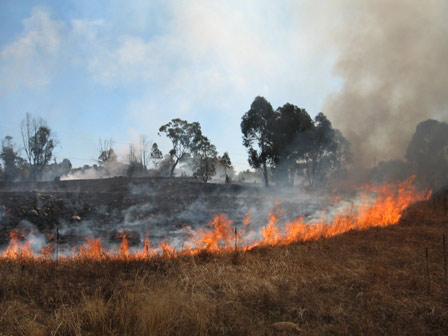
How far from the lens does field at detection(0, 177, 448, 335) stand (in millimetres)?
4941

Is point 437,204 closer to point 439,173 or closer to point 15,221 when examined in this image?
point 439,173

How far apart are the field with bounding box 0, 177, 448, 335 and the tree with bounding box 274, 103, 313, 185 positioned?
80.1ft

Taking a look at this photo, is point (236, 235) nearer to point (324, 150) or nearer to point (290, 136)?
point (290, 136)

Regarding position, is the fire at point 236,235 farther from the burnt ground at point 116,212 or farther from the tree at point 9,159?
the tree at point 9,159

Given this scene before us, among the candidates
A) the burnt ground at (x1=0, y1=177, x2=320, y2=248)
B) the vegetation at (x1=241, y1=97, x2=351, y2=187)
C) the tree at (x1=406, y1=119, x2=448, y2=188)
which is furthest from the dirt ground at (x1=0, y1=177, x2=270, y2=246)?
the tree at (x1=406, y1=119, x2=448, y2=188)

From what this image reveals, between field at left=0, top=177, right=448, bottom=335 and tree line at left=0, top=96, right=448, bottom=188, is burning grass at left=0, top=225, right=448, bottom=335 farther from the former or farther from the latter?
tree line at left=0, top=96, right=448, bottom=188

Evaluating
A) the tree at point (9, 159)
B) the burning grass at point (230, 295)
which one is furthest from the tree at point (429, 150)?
the tree at point (9, 159)

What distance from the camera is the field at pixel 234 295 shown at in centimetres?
494

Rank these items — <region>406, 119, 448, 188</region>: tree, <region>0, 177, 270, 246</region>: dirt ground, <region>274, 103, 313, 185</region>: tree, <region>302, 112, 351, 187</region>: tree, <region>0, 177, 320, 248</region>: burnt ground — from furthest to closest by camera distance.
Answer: <region>302, 112, 351, 187</region>: tree, <region>274, 103, 313, 185</region>: tree, <region>406, 119, 448, 188</region>: tree, <region>0, 177, 270, 246</region>: dirt ground, <region>0, 177, 320, 248</region>: burnt ground

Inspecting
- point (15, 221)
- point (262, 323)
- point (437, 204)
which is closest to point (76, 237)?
point (15, 221)

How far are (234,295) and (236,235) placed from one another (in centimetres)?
530

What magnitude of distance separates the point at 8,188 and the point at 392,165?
3896 cm

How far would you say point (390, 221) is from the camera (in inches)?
623

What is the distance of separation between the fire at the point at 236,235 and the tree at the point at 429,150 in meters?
11.8
